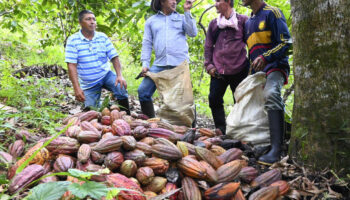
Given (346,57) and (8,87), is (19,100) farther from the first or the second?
(346,57)

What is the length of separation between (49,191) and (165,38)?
2520 mm

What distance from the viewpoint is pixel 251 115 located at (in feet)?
8.38

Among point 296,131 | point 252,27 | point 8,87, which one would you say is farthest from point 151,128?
point 8,87

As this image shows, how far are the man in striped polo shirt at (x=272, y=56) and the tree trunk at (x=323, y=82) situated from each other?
0.33 meters

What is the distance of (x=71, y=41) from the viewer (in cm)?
345

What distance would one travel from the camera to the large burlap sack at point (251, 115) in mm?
2473

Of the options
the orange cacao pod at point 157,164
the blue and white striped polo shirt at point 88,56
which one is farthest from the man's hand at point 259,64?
the blue and white striped polo shirt at point 88,56

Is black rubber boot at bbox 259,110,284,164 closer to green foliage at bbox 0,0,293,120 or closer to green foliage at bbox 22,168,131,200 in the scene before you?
green foliage at bbox 0,0,293,120

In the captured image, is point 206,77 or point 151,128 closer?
point 151,128

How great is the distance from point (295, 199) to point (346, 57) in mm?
944

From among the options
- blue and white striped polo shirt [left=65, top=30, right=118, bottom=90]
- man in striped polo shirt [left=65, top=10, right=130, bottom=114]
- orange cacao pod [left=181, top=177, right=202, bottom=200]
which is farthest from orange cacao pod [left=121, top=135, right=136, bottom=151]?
blue and white striped polo shirt [left=65, top=30, right=118, bottom=90]

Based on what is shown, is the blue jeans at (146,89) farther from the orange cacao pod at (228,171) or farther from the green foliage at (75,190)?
the green foliage at (75,190)

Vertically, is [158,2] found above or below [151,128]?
above

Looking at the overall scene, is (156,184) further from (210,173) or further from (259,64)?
(259,64)
